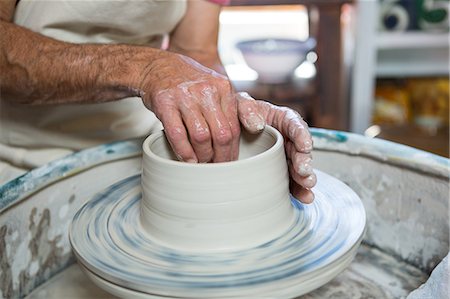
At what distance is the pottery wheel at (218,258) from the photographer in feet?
2.20

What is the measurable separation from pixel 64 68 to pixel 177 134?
280 mm

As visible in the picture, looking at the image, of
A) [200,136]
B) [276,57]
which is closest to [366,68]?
[276,57]

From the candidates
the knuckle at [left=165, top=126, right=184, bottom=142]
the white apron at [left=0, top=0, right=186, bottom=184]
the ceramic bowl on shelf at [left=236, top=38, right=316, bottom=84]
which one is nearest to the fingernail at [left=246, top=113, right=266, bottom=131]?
the knuckle at [left=165, top=126, right=184, bottom=142]

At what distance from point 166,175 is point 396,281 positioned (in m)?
0.45

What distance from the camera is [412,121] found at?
2.54 metres

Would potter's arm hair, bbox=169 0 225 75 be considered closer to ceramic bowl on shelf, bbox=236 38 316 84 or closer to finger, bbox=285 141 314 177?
finger, bbox=285 141 314 177

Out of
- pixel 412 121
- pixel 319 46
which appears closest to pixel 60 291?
pixel 319 46

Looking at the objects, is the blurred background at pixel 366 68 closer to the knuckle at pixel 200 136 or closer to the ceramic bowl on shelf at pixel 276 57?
the ceramic bowl on shelf at pixel 276 57

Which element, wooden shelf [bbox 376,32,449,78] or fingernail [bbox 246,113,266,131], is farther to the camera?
wooden shelf [bbox 376,32,449,78]

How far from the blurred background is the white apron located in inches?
47.9

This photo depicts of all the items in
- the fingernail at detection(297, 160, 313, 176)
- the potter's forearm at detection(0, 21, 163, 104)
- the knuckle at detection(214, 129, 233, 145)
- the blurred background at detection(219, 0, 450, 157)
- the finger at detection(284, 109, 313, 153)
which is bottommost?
the blurred background at detection(219, 0, 450, 157)

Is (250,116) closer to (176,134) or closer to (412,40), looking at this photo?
(176,134)

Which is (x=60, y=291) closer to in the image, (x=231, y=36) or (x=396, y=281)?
(x=396, y=281)

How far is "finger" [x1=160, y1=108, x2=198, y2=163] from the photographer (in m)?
0.76
